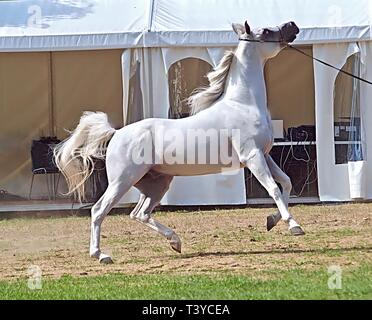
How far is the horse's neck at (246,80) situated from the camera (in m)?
9.31

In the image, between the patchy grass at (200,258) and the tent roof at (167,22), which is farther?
the tent roof at (167,22)

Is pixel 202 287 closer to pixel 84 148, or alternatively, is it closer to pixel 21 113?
pixel 84 148

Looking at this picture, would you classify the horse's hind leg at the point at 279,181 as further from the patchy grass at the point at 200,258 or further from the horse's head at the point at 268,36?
the horse's head at the point at 268,36

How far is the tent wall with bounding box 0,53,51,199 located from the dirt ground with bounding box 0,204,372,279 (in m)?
2.76

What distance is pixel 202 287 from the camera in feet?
22.7

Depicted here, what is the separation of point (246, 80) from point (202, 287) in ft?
9.93

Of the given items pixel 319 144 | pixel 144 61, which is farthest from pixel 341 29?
pixel 144 61

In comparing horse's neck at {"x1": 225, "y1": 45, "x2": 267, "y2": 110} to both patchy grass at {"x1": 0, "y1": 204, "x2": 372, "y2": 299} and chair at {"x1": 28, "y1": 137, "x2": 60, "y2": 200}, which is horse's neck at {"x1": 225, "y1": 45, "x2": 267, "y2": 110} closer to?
patchy grass at {"x1": 0, "y1": 204, "x2": 372, "y2": 299}

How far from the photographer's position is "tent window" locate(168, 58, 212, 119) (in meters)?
14.5

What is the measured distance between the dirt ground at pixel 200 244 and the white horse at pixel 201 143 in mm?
305

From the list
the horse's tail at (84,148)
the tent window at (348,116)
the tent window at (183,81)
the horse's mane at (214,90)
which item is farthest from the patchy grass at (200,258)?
the tent window at (183,81)

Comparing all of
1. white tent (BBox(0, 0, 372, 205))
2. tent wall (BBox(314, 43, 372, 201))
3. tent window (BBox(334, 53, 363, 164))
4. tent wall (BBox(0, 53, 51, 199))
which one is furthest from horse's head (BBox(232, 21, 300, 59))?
tent wall (BBox(0, 53, 51, 199))

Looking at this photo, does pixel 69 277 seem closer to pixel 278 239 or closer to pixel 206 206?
pixel 278 239
